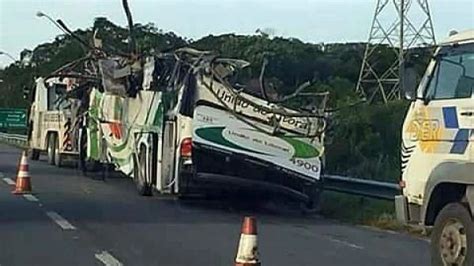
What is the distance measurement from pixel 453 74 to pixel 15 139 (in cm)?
5673

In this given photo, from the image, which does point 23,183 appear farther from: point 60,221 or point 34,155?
point 34,155

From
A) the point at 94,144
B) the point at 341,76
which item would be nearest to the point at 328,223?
the point at 94,144

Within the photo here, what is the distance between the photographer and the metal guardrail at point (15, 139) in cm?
6248

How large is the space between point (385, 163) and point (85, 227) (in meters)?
10.1

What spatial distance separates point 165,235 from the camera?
15.9 meters

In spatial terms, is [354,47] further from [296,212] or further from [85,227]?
[85,227]

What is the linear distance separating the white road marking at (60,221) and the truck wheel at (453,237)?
21.0 feet

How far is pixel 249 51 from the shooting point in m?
50.2

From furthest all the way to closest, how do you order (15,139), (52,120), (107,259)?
(15,139) → (52,120) → (107,259)

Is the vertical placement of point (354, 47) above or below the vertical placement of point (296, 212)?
above

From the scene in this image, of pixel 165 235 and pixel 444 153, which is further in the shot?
pixel 165 235

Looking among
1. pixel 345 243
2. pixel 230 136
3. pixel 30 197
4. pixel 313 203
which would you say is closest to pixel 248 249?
pixel 345 243

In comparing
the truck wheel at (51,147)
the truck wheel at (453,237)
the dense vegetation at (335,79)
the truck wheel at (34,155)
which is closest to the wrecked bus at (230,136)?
the dense vegetation at (335,79)

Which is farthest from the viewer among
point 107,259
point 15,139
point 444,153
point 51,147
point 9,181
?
point 15,139
